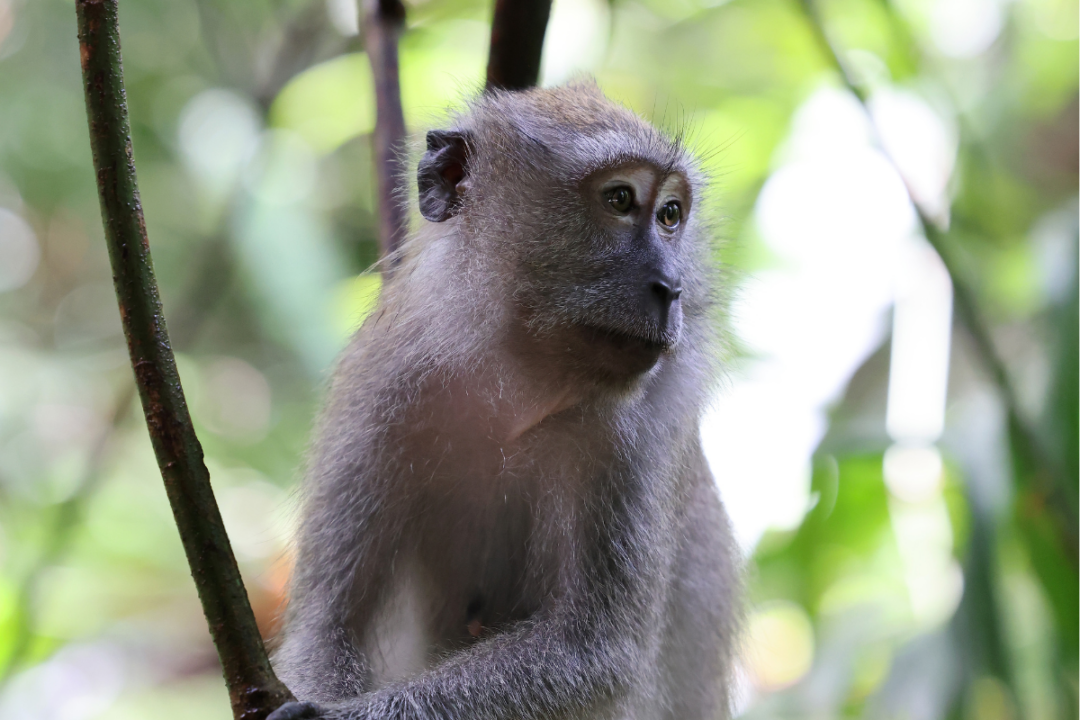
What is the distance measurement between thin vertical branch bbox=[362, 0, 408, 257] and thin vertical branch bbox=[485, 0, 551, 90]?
38 cm

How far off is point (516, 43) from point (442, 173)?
47 centimetres

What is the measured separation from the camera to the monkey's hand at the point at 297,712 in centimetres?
165

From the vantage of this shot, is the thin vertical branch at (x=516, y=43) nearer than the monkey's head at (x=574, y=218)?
No

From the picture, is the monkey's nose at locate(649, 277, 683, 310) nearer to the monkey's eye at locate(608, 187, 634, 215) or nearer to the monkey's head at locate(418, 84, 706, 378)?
the monkey's head at locate(418, 84, 706, 378)

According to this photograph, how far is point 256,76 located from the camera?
549 centimetres

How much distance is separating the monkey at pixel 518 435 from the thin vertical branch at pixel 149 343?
0.79 metres

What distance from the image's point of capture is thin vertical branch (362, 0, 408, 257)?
3088 millimetres

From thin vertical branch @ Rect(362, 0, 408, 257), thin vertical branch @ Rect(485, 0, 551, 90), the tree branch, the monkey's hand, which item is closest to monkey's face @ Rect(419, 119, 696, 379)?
thin vertical branch @ Rect(485, 0, 551, 90)

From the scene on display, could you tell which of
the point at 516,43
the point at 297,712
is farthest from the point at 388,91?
the point at 297,712

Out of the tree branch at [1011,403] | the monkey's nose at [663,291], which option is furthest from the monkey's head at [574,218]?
the tree branch at [1011,403]

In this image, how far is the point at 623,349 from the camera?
7.52 feet

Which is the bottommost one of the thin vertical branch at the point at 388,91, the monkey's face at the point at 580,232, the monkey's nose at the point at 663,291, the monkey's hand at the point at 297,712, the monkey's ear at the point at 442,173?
the monkey's hand at the point at 297,712

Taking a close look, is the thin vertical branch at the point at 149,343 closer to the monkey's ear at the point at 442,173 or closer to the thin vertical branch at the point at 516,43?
the monkey's ear at the point at 442,173

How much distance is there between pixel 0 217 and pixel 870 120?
20.1 ft
